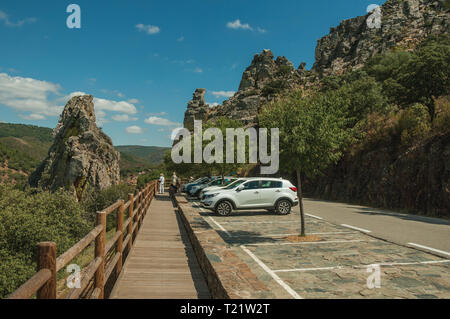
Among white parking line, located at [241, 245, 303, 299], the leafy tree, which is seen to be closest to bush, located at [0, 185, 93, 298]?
white parking line, located at [241, 245, 303, 299]

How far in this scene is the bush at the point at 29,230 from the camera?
10594 mm

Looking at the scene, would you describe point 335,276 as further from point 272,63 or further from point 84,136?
point 272,63

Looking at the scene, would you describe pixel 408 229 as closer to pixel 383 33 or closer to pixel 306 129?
pixel 306 129

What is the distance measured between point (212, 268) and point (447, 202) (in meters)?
16.1

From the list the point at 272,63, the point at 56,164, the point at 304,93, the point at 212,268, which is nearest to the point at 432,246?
the point at 304,93

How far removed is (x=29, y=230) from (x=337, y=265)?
37.6 ft

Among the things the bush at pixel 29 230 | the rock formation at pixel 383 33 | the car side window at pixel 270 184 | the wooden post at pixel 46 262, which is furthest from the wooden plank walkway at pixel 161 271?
the rock formation at pixel 383 33

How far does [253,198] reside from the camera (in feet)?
53.3

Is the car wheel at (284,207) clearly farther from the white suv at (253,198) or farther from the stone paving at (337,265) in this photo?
the stone paving at (337,265)

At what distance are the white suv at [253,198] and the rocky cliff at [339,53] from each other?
53599 millimetres

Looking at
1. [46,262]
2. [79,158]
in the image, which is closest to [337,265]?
[46,262]

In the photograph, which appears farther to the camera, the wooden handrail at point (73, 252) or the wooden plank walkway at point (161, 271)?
the wooden plank walkway at point (161, 271)

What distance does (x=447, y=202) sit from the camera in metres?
16.7
